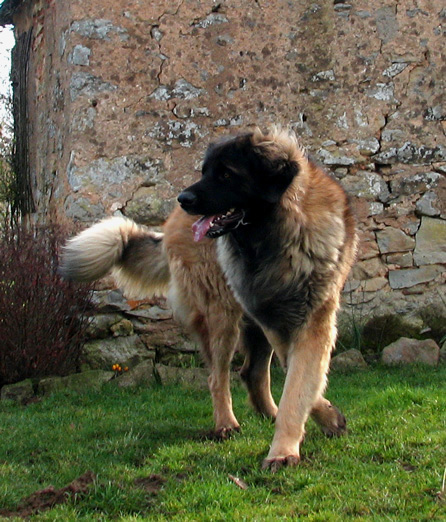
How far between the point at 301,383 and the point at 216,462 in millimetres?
604

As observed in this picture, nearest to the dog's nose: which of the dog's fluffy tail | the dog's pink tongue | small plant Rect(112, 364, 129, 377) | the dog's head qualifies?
the dog's head

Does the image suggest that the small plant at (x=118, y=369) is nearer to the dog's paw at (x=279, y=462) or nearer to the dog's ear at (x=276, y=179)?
the dog's paw at (x=279, y=462)

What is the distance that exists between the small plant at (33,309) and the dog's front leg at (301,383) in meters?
2.74

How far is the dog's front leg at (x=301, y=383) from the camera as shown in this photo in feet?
11.6

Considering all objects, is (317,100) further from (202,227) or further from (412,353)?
(202,227)

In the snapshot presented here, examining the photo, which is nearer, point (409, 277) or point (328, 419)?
point (328, 419)

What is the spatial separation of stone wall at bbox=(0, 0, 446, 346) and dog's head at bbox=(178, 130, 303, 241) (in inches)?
120

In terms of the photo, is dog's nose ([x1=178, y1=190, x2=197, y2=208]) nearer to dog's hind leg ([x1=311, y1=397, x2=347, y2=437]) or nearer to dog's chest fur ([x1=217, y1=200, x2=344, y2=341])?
dog's chest fur ([x1=217, y1=200, x2=344, y2=341])

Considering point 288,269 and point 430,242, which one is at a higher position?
point 288,269

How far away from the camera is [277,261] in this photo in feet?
12.7

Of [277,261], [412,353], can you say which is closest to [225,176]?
[277,261]

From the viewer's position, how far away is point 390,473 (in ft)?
10.6

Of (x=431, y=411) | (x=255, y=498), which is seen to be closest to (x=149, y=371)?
(x=431, y=411)

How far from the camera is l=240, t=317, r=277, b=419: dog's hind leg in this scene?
4.63m
